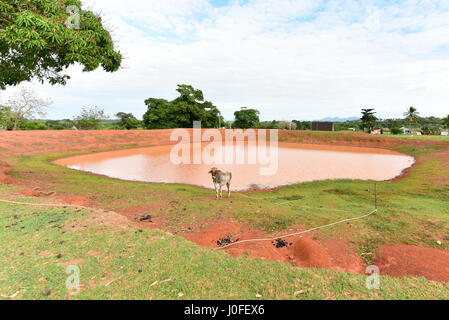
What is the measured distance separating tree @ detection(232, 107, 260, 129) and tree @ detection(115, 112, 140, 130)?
37806 millimetres

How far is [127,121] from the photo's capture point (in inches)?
2645

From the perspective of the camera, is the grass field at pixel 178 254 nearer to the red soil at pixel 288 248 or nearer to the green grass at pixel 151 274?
the green grass at pixel 151 274

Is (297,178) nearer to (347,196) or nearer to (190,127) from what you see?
(347,196)

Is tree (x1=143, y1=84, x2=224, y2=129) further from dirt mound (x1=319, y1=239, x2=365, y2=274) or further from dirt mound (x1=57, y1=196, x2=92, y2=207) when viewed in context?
dirt mound (x1=319, y1=239, x2=365, y2=274)

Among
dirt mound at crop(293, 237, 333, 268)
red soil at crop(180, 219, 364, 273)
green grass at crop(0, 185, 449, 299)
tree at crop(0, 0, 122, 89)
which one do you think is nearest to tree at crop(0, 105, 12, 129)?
tree at crop(0, 0, 122, 89)

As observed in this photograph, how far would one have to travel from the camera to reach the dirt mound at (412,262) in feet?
13.6

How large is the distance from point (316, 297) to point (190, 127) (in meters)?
58.9

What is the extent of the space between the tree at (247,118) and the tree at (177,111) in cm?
2321

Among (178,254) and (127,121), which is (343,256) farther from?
(127,121)

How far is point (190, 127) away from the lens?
196 ft

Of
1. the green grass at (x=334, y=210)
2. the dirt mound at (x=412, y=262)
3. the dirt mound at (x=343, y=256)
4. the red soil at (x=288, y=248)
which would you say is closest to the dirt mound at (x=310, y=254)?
the red soil at (x=288, y=248)

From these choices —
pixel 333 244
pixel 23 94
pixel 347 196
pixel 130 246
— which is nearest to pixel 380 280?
pixel 333 244

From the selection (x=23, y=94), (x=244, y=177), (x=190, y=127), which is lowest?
(x=244, y=177)
